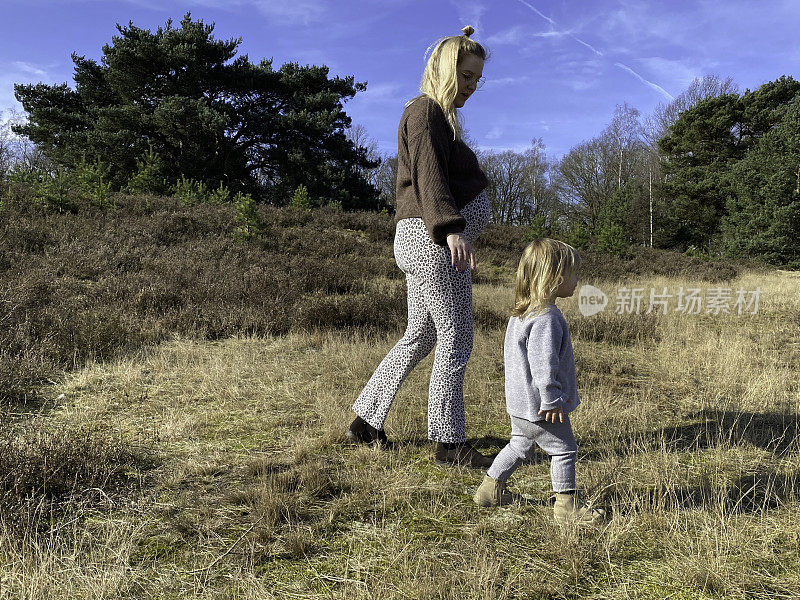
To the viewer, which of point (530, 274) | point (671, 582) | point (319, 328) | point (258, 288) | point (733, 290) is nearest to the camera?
point (671, 582)

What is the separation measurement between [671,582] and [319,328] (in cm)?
452

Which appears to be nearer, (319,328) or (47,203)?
(319,328)

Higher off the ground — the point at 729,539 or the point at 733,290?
the point at 733,290

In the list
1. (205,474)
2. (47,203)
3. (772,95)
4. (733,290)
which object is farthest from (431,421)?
(772,95)

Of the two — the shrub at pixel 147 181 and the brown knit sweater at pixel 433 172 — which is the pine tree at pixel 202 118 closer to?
the shrub at pixel 147 181

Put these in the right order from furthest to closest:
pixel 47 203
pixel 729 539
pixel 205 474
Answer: pixel 47 203
pixel 205 474
pixel 729 539

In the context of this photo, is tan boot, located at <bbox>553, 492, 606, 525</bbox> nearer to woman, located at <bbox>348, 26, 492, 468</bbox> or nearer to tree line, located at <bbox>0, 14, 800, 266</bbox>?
woman, located at <bbox>348, 26, 492, 468</bbox>

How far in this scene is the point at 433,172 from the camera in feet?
7.57

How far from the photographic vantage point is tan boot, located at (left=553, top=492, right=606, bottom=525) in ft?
6.70

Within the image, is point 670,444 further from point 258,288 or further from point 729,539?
point 258,288

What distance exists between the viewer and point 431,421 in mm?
2611

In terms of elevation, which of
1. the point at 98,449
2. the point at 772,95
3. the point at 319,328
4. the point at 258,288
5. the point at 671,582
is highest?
the point at 772,95

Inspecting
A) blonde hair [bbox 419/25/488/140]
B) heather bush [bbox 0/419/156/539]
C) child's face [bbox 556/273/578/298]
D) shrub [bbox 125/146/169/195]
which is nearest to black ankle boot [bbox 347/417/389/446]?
heather bush [bbox 0/419/156/539]

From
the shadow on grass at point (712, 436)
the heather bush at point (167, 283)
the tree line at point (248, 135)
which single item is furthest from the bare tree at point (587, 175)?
the shadow on grass at point (712, 436)
